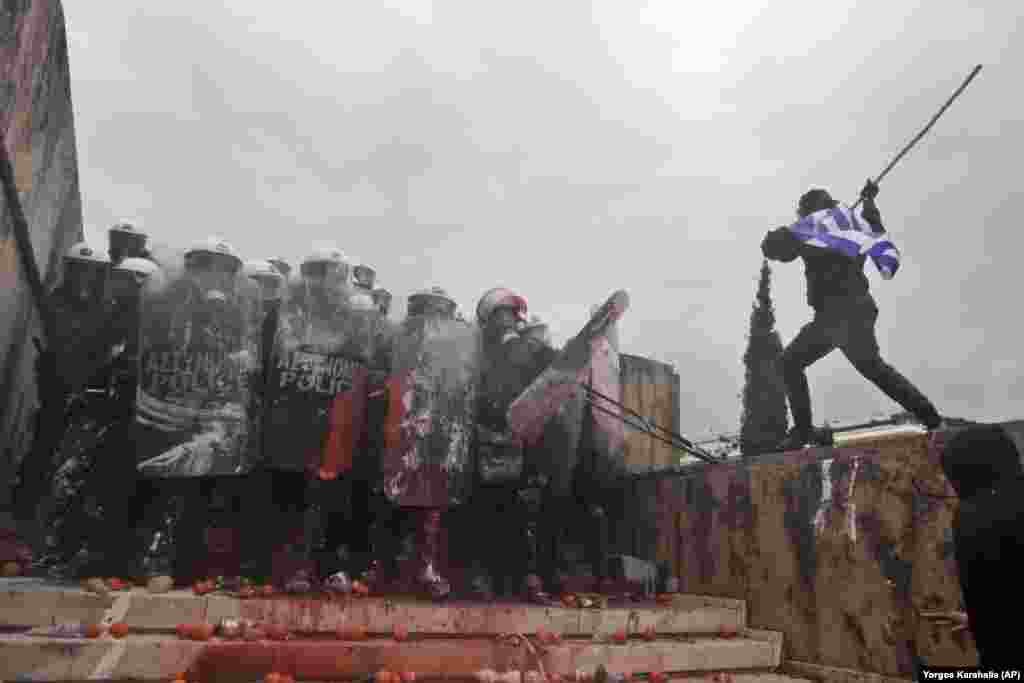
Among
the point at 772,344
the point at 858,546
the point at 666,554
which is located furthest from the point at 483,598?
the point at 772,344

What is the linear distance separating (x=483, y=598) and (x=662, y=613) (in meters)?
1.46

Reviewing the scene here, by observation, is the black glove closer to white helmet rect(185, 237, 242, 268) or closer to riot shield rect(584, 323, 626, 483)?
riot shield rect(584, 323, 626, 483)

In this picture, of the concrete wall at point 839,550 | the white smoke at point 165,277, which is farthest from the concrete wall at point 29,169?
the concrete wall at point 839,550

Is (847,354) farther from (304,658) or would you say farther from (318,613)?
(304,658)

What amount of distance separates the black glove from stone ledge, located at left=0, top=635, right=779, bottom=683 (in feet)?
13.4

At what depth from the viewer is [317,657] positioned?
3803 mm

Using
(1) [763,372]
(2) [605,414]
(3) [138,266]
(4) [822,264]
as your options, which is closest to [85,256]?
(3) [138,266]

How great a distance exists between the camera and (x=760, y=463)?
18.4ft

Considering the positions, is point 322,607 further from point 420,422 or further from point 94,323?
point 94,323

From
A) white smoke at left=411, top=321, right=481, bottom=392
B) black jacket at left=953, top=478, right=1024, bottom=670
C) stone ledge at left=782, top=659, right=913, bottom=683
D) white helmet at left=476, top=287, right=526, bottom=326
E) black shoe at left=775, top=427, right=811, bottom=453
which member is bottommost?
stone ledge at left=782, top=659, right=913, bottom=683

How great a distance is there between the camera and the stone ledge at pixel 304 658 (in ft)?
11.0

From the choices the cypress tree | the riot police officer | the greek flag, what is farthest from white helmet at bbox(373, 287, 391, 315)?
the cypress tree

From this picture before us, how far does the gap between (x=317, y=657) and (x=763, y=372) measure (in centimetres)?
3115

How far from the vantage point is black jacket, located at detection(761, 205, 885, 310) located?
5195mm
